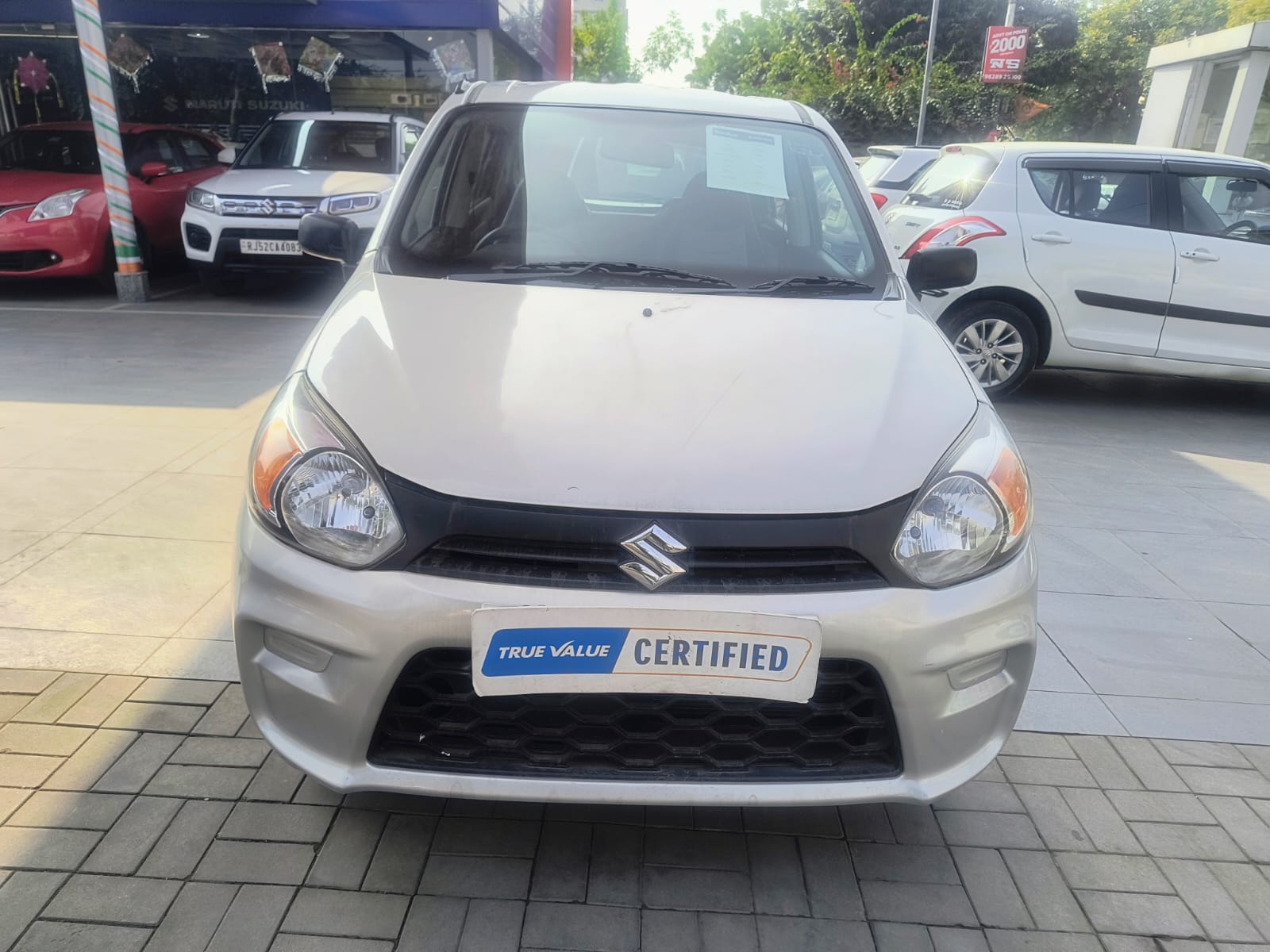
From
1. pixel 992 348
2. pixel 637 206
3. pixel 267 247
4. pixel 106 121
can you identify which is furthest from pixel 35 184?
pixel 992 348

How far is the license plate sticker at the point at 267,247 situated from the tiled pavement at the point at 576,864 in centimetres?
591

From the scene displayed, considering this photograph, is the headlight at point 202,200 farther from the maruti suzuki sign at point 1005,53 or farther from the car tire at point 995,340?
the maruti suzuki sign at point 1005,53

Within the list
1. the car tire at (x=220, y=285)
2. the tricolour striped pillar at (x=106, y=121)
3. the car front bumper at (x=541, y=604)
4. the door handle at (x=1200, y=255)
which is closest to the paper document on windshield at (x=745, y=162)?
the car front bumper at (x=541, y=604)

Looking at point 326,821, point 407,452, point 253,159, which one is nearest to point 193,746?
point 326,821

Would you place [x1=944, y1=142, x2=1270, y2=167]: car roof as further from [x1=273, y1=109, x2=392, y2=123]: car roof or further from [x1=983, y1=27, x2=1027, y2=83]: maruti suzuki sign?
[x1=983, y1=27, x2=1027, y2=83]: maruti suzuki sign

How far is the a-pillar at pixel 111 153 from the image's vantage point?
726 centimetres

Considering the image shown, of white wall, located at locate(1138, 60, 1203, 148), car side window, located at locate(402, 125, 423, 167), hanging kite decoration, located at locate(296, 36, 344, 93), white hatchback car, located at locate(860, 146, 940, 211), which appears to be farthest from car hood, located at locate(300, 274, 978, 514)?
white wall, located at locate(1138, 60, 1203, 148)

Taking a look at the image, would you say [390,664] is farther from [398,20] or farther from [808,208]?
[398,20]

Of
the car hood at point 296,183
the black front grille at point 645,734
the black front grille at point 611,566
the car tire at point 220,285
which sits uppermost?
the black front grille at point 611,566

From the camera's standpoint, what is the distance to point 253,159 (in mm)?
8523

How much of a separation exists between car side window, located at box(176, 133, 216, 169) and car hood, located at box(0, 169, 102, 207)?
1575mm

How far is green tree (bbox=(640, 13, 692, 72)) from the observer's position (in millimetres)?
70625

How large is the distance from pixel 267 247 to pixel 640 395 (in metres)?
6.72

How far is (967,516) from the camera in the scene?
5.99 feet
